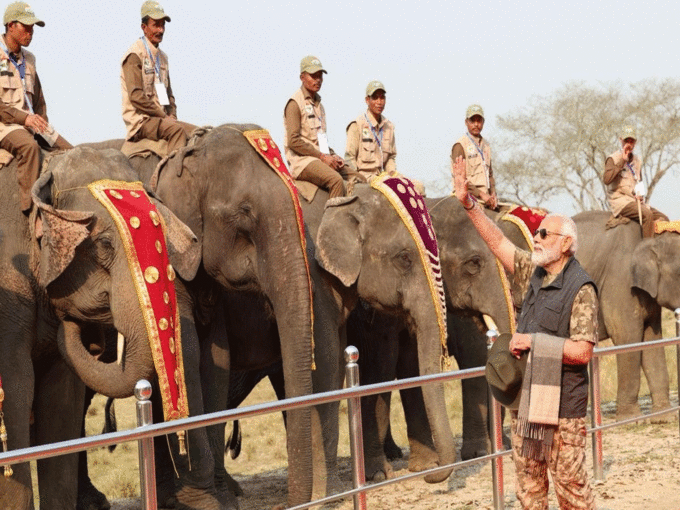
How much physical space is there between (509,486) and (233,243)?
2901mm

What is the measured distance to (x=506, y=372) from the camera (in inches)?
264

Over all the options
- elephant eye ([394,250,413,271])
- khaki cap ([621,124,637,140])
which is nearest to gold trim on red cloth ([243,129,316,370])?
elephant eye ([394,250,413,271])

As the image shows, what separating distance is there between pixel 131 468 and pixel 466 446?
452 centimetres

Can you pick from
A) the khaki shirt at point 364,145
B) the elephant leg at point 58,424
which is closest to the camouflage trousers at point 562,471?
the elephant leg at point 58,424

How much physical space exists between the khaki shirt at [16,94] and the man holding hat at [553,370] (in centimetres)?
409

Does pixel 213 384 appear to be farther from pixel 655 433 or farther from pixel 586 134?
pixel 586 134

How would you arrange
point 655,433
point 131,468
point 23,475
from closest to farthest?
point 23,475 < point 655,433 < point 131,468

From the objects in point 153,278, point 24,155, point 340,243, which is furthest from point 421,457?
point 24,155

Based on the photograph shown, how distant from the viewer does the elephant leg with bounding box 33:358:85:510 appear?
9156 millimetres

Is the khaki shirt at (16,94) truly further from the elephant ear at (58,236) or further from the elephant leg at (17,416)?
the elephant leg at (17,416)

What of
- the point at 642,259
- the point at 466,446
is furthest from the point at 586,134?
the point at 466,446

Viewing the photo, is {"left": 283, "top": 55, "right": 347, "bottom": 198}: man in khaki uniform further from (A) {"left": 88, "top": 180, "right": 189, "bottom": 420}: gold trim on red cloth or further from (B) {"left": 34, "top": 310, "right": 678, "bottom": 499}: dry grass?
(B) {"left": 34, "top": 310, "right": 678, "bottom": 499}: dry grass

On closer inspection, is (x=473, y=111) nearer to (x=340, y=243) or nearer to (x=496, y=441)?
(x=340, y=243)

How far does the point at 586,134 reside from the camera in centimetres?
5181
